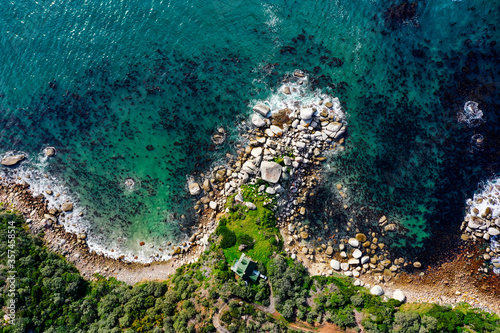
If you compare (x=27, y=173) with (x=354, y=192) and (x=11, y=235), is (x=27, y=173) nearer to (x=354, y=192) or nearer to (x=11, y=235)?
(x=11, y=235)

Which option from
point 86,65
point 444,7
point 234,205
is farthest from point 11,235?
point 444,7

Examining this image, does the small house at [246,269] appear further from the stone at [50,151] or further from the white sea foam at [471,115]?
the white sea foam at [471,115]

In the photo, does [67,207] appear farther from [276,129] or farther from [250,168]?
[276,129]

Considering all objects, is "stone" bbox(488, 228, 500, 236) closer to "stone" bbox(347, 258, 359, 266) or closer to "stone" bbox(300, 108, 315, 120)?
"stone" bbox(347, 258, 359, 266)

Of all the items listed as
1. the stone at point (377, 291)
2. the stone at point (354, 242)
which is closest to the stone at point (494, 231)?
the stone at point (377, 291)

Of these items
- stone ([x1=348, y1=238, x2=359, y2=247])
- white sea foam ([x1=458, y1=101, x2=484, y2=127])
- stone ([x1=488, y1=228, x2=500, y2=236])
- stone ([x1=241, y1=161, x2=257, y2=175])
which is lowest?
stone ([x1=348, y1=238, x2=359, y2=247])

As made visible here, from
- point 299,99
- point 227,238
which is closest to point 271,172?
point 227,238

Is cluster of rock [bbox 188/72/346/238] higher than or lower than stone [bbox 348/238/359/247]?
higher

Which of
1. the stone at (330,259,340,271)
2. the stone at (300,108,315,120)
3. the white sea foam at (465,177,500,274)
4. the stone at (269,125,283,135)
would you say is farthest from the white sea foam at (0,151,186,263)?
the white sea foam at (465,177,500,274)

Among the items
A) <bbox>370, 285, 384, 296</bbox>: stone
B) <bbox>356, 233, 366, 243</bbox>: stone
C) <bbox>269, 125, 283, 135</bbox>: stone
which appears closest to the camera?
<bbox>370, 285, 384, 296</bbox>: stone
